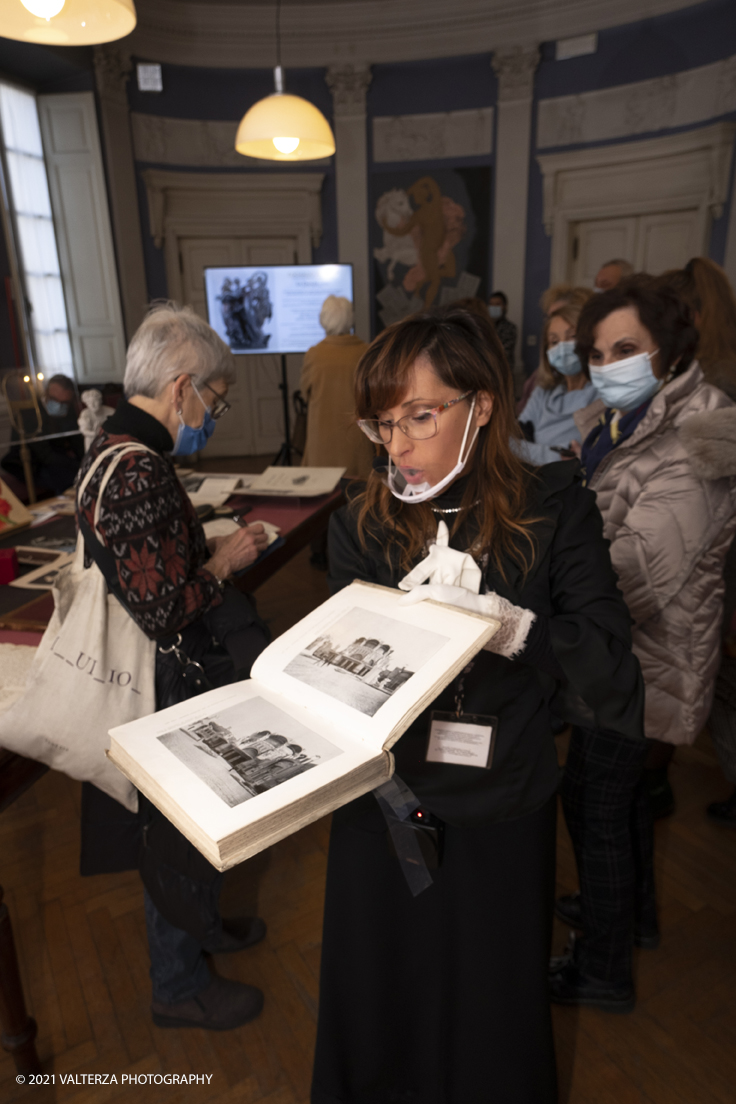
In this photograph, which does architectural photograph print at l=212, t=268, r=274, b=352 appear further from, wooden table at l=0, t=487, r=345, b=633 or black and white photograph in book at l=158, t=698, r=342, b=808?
black and white photograph in book at l=158, t=698, r=342, b=808

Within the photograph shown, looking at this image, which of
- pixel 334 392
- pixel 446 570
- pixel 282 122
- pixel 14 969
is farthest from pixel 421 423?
pixel 282 122

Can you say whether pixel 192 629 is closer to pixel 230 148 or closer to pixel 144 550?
pixel 144 550

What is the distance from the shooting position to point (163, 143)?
23.8 ft

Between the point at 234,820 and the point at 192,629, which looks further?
the point at 192,629

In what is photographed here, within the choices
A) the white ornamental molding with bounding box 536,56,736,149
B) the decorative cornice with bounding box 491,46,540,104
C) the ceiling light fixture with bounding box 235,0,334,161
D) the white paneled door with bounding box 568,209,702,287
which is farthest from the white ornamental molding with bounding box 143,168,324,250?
the ceiling light fixture with bounding box 235,0,334,161

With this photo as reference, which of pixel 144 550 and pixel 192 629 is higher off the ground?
pixel 144 550

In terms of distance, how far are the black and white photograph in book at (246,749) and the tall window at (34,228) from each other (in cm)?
655

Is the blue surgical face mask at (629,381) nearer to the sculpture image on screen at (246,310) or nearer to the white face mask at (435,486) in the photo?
the white face mask at (435,486)

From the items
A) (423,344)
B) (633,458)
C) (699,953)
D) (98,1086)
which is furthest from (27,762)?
(699,953)

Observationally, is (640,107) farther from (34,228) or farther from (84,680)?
(84,680)

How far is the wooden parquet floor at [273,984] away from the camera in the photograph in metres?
1.49

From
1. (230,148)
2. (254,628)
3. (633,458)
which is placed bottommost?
(254,628)

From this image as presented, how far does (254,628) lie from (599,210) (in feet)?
23.4

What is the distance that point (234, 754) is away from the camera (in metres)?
0.79
